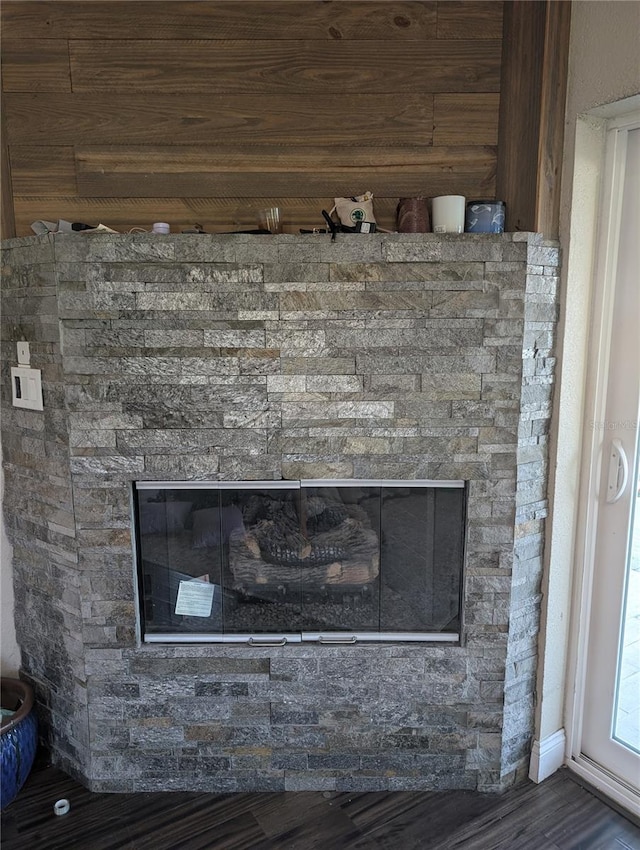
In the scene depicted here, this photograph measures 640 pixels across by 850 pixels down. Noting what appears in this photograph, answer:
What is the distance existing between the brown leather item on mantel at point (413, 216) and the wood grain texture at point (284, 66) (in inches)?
13.4

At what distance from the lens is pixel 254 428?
175 cm

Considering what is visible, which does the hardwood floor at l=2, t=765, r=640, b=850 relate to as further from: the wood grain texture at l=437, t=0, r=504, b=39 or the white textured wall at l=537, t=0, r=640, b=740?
the wood grain texture at l=437, t=0, r=504, b=39

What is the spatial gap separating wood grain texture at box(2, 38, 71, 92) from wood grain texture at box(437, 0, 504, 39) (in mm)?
1088

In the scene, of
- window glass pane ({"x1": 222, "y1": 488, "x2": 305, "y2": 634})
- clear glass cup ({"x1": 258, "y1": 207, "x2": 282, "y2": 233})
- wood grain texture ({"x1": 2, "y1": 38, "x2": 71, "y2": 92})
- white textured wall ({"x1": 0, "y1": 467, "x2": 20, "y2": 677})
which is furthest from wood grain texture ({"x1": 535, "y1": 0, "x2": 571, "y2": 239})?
white textured wall ({"x1": 0, "y1": 467, "x2": 20, "y2": 677})

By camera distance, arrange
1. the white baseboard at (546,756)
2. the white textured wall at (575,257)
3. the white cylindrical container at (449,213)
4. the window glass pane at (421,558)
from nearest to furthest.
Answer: the white textured wall at (575,257) → the white cylindrical container at (449,213) → the window glass pane at (421,558) → the white baseboard at (546,756)

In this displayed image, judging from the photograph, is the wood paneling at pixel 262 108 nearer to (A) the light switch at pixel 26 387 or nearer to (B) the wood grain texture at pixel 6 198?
(B) the wood grain texture at pixel 6 198

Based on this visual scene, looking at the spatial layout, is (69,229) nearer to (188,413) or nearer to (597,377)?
(188,413)

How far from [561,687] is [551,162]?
1603 mm

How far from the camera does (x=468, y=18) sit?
1.75 metres

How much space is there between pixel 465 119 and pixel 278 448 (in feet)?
3.63

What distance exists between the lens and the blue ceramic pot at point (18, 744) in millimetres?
1795

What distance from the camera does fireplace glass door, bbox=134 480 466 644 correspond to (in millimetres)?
1840

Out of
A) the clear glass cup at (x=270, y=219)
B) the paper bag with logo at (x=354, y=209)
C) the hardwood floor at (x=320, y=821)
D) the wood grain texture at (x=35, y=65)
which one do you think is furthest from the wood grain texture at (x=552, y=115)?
the hardwood floor at (x=320, y=821)

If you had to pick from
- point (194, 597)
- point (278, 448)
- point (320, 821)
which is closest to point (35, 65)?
point (278, 448)
